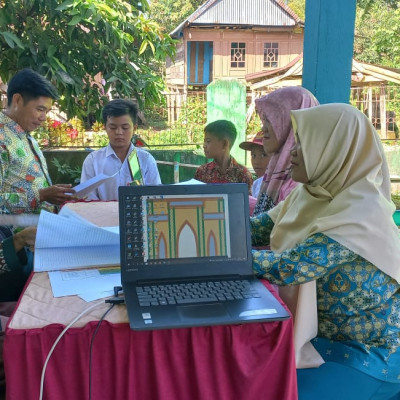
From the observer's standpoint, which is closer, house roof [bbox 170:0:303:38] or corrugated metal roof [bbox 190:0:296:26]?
house roof [bbox 170:0:303:38]

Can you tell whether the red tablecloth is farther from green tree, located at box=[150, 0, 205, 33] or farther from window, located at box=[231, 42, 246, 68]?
green tree, located at box=[150, 0, 205, 33]

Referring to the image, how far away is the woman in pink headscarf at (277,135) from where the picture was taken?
79.9 inches

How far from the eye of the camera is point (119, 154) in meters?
3.21

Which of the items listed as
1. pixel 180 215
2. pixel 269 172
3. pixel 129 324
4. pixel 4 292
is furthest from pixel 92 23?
pixel 129 324

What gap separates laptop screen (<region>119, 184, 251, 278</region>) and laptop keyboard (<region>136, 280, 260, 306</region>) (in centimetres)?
5

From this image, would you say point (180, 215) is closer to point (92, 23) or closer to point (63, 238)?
point (63, 238)

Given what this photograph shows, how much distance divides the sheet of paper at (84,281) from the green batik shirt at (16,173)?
1.28m

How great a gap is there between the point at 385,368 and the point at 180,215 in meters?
0.77

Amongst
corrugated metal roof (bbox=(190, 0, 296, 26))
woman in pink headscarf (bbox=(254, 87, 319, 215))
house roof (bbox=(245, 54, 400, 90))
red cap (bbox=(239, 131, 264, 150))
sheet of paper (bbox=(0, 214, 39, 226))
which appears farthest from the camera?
corrugated metal roof (bbox=(190, 0, 296, 26))

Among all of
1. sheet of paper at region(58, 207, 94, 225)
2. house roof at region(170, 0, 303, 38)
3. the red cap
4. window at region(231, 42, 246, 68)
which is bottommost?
sheet of paper at region(58, 207, 94, 225)

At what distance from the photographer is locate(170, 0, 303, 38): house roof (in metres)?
15.3

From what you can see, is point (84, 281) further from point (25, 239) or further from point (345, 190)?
point (345, 190)

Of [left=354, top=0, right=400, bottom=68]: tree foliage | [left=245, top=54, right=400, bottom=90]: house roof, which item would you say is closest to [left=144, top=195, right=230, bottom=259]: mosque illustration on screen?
[left=354, top=0, right=400, bottom=68]: tree foliage

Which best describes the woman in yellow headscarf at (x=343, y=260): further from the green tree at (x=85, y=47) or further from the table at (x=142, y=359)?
the green tree at (x=85, y=47)
